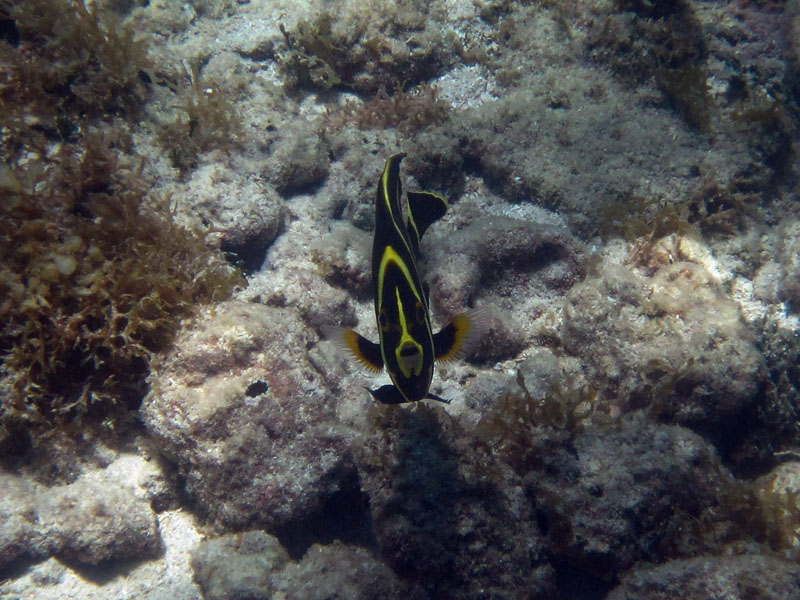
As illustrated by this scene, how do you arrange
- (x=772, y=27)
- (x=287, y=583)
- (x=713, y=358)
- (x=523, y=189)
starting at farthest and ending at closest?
1. (x=772, y=27)
2. (x=523, y=189)
3. (x=713, y=358)
4. (x=287, y=583)

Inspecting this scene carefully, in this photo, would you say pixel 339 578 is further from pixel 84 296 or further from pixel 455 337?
pixel 84 296

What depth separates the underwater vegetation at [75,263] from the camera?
3045 mm

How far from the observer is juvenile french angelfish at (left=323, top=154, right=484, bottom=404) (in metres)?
1.98

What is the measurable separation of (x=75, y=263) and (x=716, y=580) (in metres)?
4.66

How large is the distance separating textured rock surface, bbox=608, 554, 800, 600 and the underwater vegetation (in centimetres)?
362

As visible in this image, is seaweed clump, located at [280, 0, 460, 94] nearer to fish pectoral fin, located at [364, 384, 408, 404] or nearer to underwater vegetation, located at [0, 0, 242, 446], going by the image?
underwater vegetation, located at [0, 0, 242, 446]

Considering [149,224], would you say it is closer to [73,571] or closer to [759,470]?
[73,571]

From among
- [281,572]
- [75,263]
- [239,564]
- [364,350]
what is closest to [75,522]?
[239,564]

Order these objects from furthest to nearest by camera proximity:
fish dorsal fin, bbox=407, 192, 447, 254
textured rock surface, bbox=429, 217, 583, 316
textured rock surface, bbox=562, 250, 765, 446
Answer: textured rock surface, bbox=429, 217, 583, 316, fish dorsal fin, bbox=407, 192, 447, 254, textured rock surface, bbox=562, 250, 765, 446

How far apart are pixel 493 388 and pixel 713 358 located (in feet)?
5.82

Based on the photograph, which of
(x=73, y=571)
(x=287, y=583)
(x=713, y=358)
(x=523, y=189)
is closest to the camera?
(x=287, y=583)

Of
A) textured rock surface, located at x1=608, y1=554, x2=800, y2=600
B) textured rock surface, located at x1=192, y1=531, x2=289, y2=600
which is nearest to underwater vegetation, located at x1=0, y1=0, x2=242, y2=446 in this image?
textured rock surface, located at x1=192, y1=531, x2=289, y2=600

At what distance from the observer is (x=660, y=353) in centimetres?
348

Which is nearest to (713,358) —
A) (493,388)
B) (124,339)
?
(493,388)
